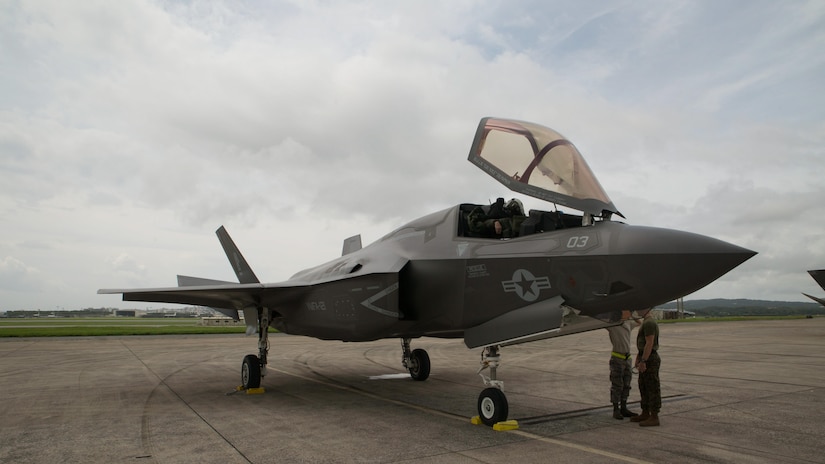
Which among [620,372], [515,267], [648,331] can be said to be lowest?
[620,372]

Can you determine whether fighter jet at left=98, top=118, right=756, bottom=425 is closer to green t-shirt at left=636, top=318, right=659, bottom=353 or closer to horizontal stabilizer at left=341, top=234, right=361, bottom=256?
green t-shirt at left=636, top=318, right=659, bottom=353

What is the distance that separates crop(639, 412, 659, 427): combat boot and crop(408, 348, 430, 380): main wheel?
5.22m

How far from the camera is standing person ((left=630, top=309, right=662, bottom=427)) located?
21.2 ft

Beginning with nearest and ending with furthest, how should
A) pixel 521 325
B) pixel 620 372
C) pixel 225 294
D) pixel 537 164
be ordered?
pixel 521 325
pixel 537 164
pixel 620 372
pixel 225 294

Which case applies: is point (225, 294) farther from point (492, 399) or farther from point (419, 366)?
point (492, 399)

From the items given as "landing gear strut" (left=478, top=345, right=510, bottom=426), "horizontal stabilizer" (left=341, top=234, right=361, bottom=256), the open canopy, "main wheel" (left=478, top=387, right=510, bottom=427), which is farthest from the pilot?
"horizontal stabilizer" (left=341, top=234, right=361, bottom=256)

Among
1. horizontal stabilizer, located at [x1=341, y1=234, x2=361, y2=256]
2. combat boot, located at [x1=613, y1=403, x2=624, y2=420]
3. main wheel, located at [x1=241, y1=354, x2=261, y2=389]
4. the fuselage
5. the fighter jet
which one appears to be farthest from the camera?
horizontal stabilizer, located at [x1=341, y1=234, x2=361, y2=256]

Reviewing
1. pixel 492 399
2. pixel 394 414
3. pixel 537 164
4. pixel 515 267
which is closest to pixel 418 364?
pixel 394 414

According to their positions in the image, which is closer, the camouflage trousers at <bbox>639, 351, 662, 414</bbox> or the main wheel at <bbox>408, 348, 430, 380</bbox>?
the camouflage trousers at <bbox>639, 351, 662, 414</bbox>

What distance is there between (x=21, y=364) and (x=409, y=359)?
1139cm

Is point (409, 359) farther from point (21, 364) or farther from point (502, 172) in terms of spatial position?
point (21, 364)

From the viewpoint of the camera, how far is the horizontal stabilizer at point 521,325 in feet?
18.4

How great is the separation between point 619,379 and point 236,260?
9.84m

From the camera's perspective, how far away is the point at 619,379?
6.97m
